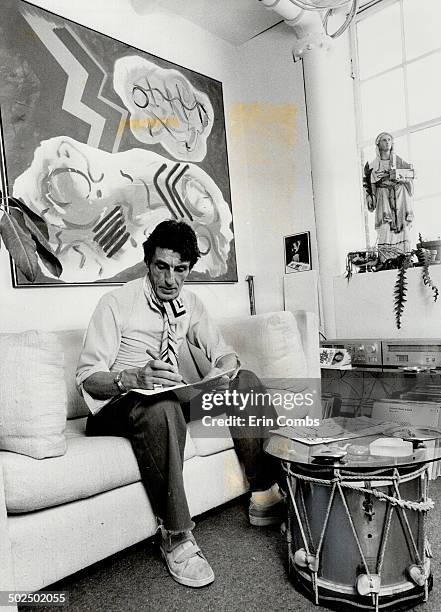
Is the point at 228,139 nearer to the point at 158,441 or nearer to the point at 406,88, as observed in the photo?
the point at 406,88

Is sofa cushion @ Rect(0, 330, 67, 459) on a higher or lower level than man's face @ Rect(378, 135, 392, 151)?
lower

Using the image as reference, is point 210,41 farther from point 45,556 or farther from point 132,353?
point 45,556

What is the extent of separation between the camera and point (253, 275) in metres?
3.53

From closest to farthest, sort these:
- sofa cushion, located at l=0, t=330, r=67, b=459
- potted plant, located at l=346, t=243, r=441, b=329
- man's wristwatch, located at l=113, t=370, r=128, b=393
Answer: sofa cushion, located at l=0, t=330, r=67, b=459 < man's wristwatch, located at l=113, t=370, r=128, b=393 < potted plant, located at l=346, t=243, r=441, b=329

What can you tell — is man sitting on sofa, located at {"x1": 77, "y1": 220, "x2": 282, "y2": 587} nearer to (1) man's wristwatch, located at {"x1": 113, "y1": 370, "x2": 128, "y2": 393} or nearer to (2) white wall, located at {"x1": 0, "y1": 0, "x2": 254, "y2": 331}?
(1) man's wristwatch, located at {"x1": 113, "y1": 370, "x2": 128, "y2": 393}

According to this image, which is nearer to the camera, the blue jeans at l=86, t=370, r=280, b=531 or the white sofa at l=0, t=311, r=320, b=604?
the white sofa at l=0, t=311, r=320, b=604

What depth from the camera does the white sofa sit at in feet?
4.61

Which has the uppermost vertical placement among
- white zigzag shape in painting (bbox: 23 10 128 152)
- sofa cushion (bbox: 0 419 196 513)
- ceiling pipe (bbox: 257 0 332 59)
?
ceiling pipe (bbox: 257 0 332 59)

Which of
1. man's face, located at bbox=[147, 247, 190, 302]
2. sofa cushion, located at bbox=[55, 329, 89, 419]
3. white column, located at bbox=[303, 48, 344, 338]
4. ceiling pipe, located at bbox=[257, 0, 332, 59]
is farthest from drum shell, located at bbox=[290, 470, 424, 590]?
ceiling pipe, located at bbox=[257, 0, 332, 59]

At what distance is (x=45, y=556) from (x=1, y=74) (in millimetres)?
1969

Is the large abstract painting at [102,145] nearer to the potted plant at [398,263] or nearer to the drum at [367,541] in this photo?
the potted plant at [398,263]

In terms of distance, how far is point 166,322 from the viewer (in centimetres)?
205

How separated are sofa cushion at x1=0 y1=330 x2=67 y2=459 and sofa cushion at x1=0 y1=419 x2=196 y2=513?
4 centimetres

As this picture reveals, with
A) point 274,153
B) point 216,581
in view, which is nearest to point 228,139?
point 274,153
